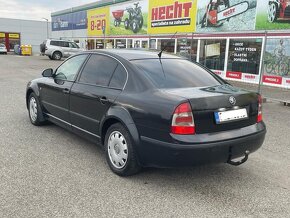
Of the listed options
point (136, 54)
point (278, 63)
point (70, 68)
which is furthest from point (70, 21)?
point (136, 54)

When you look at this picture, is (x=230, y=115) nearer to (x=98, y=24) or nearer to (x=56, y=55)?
(x=98, y=24)

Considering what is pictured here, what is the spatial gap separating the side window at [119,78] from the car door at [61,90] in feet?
3.11

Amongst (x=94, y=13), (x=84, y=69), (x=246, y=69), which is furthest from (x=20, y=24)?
(x=84, y=69)

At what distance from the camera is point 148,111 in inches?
134

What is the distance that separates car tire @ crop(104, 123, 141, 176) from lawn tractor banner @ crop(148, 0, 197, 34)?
1489cm

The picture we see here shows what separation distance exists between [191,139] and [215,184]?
822 millimetres

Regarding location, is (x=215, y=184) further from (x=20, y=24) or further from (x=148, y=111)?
(x=20, y=24)

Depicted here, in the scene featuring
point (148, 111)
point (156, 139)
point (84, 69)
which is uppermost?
point (84, 69)

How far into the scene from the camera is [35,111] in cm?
595

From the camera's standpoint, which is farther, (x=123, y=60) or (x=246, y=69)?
(x=246, y=69)

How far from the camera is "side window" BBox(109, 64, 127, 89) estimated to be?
3956 millimetres

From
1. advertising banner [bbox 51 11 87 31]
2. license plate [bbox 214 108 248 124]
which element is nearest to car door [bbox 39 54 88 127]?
license plate [bbox 214 108 248 124]

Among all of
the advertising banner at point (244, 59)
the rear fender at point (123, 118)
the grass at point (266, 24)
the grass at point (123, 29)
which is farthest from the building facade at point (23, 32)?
the rear fender at point (123, 118)

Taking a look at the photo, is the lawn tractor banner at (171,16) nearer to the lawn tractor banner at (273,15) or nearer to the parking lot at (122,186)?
the lawn tractor banner at (273,15)
